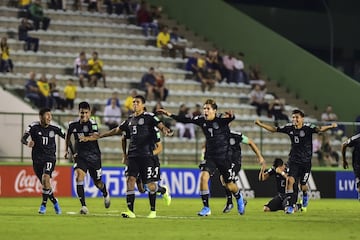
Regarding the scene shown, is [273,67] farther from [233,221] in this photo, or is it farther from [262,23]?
[233,221]

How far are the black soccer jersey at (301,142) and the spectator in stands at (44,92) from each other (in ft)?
44.7

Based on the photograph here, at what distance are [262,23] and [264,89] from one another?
7268 mm

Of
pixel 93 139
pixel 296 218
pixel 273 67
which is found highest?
pixel 273 67

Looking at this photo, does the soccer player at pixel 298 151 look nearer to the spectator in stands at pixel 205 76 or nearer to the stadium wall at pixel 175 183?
the stadium wall at pixel 175 183

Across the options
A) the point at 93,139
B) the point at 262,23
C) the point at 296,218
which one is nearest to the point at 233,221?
the point at 296,218

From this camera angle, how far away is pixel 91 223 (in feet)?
65.4

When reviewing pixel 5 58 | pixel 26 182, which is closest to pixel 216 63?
pixel 5 58

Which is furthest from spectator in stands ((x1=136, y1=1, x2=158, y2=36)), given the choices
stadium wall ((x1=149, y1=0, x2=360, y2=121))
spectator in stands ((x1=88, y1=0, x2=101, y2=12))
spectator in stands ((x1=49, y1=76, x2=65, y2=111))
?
spectator in stands ((x1=49, y1=76, x2=65, y2=111))

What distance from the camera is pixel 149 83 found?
41.3 metres

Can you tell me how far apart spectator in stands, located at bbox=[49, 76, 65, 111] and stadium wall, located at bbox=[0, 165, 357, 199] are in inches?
134

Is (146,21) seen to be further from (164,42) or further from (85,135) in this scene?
(85,135)

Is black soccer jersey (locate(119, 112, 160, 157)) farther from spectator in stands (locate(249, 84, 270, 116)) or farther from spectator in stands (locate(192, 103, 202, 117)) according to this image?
spectator in stands (locate(249, 84, 270, 116))

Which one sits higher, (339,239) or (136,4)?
(136,4)

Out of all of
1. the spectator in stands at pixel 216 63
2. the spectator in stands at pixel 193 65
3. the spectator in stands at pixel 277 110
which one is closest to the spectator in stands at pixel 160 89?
the spectator in stands at pixel 193 65
